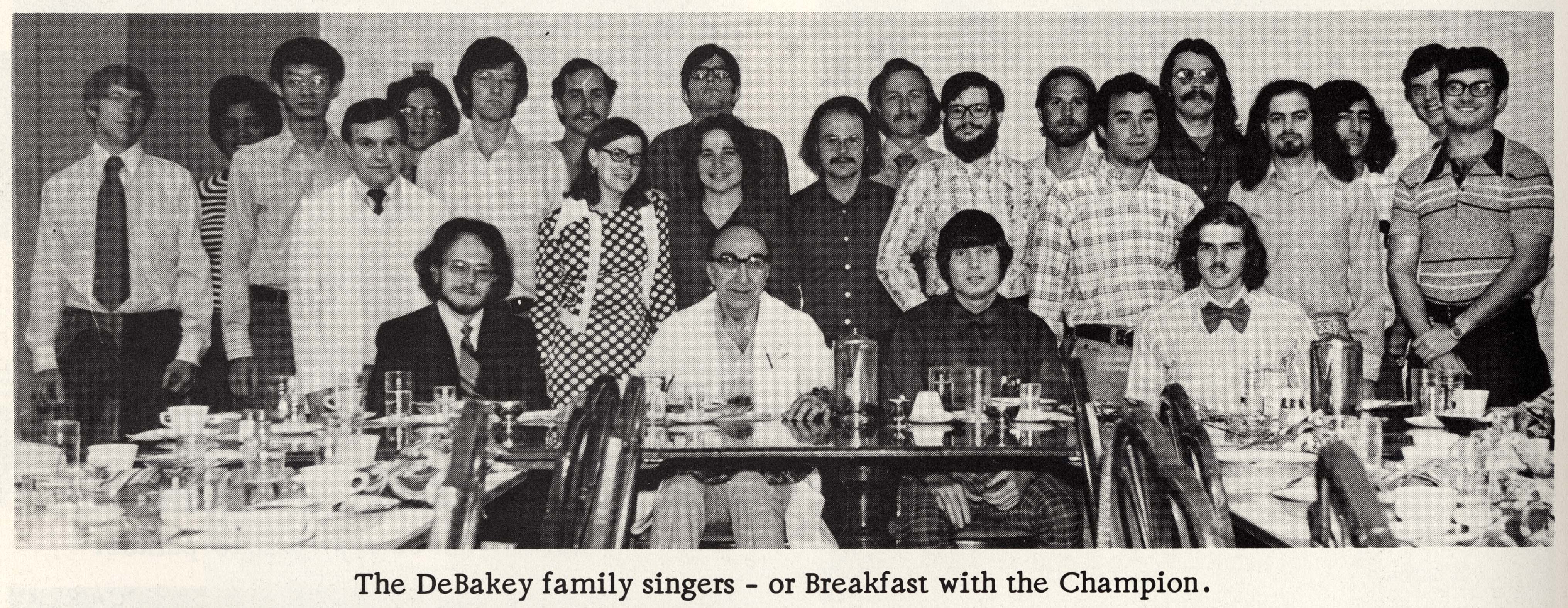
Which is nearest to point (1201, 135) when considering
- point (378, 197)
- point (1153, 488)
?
point (1153, 488)

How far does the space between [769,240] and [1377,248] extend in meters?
1.76

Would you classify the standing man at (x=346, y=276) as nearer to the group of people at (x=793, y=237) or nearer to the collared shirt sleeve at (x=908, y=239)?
the group of people at (x=793, y=237)

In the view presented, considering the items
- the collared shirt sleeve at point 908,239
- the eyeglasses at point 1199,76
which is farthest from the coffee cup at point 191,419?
the eyeglasses at point 1199,76

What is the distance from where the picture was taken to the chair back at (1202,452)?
250cm

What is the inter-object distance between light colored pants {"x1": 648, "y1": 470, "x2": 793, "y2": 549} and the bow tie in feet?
4.37

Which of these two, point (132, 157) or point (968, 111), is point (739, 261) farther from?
point (132, 157)

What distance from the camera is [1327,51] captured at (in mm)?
4062

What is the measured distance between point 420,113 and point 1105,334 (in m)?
2.09

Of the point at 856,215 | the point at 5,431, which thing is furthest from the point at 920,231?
the point at 5,431

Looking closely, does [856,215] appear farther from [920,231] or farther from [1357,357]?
[1357,357]

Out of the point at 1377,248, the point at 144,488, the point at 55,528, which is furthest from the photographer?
the point at 1377,248

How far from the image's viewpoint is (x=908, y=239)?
13.5 feet

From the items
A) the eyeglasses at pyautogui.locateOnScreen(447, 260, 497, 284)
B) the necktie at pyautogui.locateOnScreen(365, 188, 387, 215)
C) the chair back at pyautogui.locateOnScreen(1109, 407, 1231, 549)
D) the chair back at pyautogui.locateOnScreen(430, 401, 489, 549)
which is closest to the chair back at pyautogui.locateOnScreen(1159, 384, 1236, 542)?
the chair back at pyautogui.locateOnScreen(1109, 407, 1231, 549)

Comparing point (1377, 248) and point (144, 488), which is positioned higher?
point (1377, 248)
